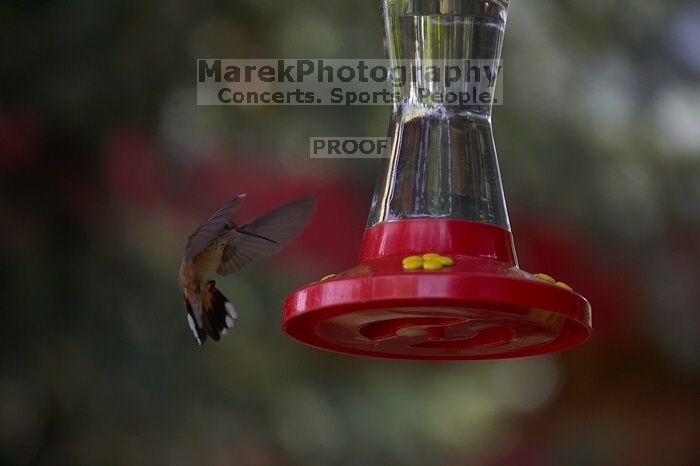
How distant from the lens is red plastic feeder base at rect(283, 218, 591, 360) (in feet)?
7.06

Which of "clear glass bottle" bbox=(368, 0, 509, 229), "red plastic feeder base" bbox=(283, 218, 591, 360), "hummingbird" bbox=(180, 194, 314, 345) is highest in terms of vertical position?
"clear glass bottle" bbox=(368, 0, 509, 229)

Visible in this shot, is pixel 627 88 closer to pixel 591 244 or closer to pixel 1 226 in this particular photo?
pixel 591 244

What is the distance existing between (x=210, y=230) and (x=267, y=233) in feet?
0.60

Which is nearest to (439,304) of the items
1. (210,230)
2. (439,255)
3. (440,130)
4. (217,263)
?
(439,255)

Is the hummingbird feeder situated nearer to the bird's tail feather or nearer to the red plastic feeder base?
the red plastic feeder base

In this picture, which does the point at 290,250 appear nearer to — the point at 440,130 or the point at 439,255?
the point at 440,130

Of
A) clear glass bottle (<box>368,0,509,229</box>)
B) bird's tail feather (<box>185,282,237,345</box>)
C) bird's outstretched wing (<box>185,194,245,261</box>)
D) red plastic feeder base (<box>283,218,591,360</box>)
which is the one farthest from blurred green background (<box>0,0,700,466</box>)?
red plastic feeder base (<box>283,218,591,360</box>)

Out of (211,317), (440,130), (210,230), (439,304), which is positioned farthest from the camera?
(211,317)

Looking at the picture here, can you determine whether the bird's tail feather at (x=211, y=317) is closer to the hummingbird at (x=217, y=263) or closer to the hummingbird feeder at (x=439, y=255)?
the hummingbird at (x=217, y=263)

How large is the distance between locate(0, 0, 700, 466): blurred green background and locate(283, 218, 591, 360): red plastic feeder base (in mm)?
1720

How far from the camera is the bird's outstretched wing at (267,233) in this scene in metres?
2.85

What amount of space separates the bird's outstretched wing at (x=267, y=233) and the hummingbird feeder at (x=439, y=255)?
0.81ft

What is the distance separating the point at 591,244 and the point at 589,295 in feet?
0.67

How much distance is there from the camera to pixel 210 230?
2930 mm
